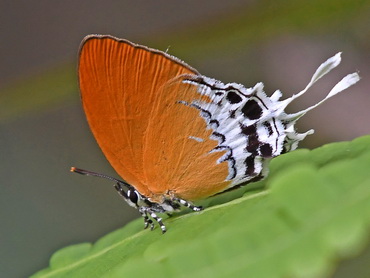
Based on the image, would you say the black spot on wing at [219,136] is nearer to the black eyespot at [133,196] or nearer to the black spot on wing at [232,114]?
the black spot on wing at [232,114]

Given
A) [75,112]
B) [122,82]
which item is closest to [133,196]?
[122,82]

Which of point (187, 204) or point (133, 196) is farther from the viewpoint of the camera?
point (133, 196)

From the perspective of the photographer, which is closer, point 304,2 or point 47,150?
point 304,2

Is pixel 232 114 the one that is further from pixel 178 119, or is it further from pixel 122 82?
pixel 122 82

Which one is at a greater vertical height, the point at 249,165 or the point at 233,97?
the point at 233,97

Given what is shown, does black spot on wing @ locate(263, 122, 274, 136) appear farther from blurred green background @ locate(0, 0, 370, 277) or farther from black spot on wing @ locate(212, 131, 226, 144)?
blurred green background @ locate(0, 0, 370, 277)

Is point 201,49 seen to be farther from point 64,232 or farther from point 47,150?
point 47,150

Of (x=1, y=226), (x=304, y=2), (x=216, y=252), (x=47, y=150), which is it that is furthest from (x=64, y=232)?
(x=216, y=252)
